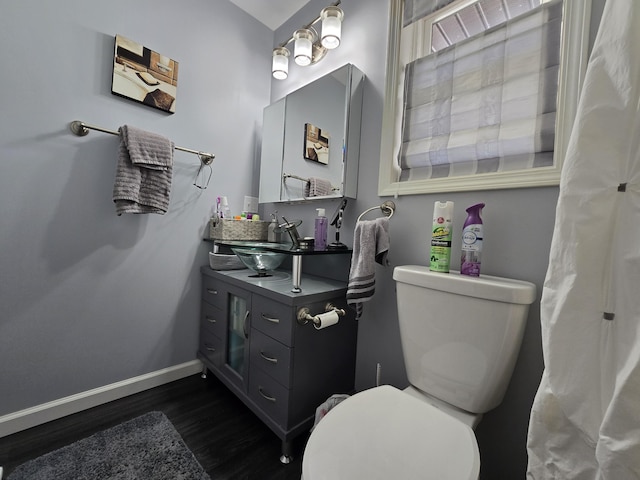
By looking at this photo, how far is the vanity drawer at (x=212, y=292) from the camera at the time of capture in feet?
4.83

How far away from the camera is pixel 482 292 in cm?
77

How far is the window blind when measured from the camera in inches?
35.0

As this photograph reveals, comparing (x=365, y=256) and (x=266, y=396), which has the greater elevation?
(x=365, y=256)

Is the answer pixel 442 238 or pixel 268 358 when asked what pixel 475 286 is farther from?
pixel 268 358

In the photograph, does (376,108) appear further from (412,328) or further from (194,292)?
(194,292)

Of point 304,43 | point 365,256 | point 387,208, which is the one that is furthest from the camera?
point 304,43

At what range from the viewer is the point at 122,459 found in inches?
40.3

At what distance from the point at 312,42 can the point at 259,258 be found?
A: 128 cm

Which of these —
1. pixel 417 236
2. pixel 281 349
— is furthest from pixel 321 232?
pixel 281 349

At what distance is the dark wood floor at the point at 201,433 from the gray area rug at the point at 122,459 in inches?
1.7

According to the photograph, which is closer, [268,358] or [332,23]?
[268,358]

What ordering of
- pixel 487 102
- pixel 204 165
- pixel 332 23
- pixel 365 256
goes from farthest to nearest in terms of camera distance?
pixel 204 165 < pixel 332 23 < pixel 365 256 < pixel 487 102

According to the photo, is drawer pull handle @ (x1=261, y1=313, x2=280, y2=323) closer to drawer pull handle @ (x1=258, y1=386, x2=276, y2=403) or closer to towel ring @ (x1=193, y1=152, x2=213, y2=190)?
drawer pull handle @ (x1=258, y1=386, x2=276, y2=403)

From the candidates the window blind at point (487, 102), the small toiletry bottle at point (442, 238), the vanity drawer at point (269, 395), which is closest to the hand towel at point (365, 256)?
the small toiletry bottle at point (442, 238)
